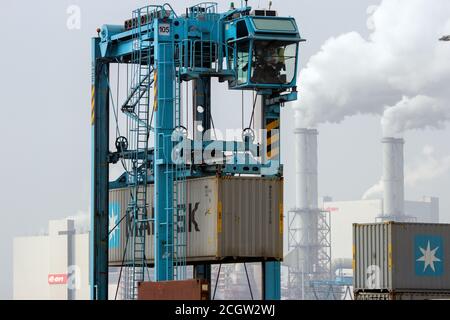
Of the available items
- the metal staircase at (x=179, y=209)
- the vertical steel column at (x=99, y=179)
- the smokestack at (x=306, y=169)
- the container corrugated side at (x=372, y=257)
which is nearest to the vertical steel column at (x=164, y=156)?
the metal staircase at (x=179, y=209)

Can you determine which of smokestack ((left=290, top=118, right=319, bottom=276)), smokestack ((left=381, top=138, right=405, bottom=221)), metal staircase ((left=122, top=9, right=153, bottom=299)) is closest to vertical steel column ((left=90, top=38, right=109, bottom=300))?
metal staircase ((left=122, top=9, right=153, bottom=299))

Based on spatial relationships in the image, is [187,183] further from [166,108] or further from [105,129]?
[105,129]

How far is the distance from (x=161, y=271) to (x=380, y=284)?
363 inches

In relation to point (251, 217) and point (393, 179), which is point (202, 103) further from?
Result: point (393, 179)

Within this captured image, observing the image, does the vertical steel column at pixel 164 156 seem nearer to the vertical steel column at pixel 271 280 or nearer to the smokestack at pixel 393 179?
the vertical steel column at pixel 271 280

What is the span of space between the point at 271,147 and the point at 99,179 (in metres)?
7.39

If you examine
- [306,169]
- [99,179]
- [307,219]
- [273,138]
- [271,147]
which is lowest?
[307,219]

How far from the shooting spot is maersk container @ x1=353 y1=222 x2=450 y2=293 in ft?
146

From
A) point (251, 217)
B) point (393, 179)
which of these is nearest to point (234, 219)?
point (251, 217)

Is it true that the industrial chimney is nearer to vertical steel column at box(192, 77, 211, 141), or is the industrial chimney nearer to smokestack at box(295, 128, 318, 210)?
smokestack at box(295, 128, 318, 210)

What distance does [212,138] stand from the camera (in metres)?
42.6

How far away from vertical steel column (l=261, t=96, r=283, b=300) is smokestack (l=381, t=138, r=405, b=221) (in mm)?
127435

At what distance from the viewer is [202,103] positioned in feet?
142

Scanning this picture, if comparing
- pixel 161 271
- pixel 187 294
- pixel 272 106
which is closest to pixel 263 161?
pixel 272 106
